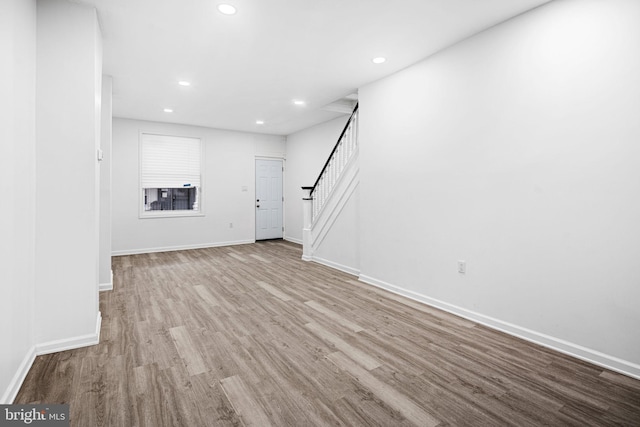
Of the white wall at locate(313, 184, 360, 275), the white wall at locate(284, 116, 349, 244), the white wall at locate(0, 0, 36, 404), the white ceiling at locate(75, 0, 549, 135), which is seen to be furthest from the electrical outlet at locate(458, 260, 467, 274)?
the white wall at locate(284, 116, 349, 244)

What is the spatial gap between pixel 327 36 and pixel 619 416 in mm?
3509

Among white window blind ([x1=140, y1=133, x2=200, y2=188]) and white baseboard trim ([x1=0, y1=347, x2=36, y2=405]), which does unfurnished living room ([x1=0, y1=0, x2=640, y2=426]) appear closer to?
white baseboard trim ([x1=0, y1=347, x2=36, y2=405])

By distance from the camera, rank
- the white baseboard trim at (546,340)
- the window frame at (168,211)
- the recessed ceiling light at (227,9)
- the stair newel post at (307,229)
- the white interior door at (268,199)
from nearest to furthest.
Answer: the white baseboard trim at (546,340) < the recessed ceiling light at (227,9) < the stair newel post at (307,229) < the window frame at (168,211) < the white interior door at (268,199)

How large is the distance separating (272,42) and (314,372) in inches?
119

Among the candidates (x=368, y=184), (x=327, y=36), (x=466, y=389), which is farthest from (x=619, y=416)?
(x=327, y=36)

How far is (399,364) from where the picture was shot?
2.25m

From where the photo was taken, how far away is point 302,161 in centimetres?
762

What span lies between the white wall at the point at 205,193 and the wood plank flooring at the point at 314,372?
3.29 m

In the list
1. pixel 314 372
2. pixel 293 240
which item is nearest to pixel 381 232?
pixel 314 372

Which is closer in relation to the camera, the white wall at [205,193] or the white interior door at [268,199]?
the white wall at [205,193]

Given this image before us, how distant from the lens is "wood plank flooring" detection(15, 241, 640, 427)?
1.74 metres

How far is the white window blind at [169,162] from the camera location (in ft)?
21.5

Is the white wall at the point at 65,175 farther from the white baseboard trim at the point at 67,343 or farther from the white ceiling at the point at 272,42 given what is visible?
the white ceiling at the point at 272,42

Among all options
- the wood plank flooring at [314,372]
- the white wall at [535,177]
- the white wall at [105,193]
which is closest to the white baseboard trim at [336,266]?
the white wall at [535,177]
